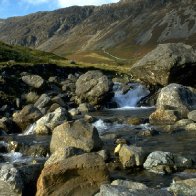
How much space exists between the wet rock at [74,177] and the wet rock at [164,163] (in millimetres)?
6027

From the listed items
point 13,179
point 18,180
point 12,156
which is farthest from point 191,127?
point 13,179

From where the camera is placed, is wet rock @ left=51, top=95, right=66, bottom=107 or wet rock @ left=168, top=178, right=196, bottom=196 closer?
wet rock @ left=168, top=178, right=196, bottom=196

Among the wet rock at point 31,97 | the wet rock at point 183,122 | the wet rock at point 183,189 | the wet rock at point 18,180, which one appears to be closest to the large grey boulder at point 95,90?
the wet rock at point 31,97

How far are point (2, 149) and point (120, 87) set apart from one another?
130ft

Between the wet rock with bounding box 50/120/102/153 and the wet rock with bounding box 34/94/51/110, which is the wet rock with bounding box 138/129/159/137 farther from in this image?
the wet rock with bounding box 34/94/51/110

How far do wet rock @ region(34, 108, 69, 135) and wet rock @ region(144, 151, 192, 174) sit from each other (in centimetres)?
1737

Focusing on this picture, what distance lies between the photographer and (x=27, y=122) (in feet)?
156

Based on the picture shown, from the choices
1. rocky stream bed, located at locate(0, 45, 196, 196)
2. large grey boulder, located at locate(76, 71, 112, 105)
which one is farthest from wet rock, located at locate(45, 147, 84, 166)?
large grey boulder, located at locate(76, 71, 112, 105)

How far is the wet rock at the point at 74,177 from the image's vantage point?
19.5 meters

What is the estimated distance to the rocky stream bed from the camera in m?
19.9

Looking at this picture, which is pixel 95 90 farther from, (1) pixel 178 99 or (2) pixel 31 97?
(1) pixel 178 99

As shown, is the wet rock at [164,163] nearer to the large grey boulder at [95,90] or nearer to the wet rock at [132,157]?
the wet rock at [132,157]

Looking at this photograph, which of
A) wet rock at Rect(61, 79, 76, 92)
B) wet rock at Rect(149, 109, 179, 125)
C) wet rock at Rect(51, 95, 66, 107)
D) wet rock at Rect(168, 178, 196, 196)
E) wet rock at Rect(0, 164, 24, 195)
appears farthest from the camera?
wet rock at Rect(61, 79, 76, 92)

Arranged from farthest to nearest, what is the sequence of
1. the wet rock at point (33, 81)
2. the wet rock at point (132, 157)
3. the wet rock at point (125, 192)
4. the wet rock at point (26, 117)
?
the wet rock at point (33, 81)
the wet rock at point (26, 117)
the wet rock at point (132, 157)
the wet rock at point (125, 192)
